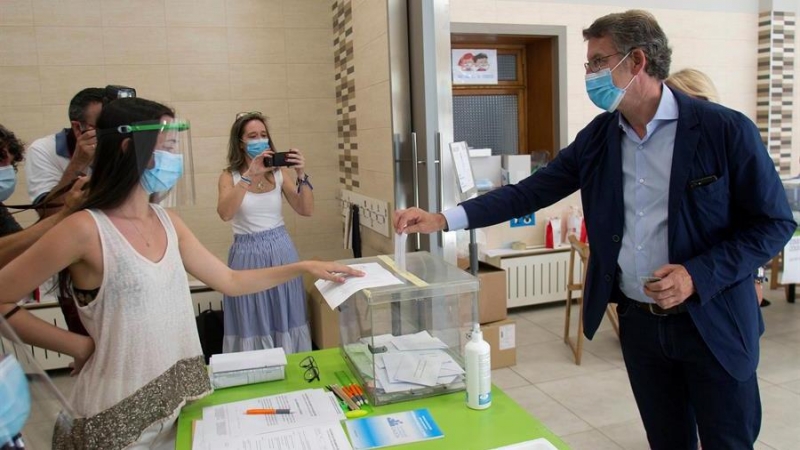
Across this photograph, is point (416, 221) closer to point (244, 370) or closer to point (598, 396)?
point (244, 370)

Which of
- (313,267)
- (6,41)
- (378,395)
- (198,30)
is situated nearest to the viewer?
(378,395)

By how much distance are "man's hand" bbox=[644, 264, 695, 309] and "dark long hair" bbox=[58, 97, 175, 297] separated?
52.0 inches

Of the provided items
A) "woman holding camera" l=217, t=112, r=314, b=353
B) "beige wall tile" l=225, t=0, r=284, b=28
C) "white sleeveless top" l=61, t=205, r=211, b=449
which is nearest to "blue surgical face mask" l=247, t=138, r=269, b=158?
"woman holding camera" l=217, t=112, r=314, b=353

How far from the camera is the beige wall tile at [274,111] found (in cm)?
441

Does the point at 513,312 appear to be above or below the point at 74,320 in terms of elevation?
below

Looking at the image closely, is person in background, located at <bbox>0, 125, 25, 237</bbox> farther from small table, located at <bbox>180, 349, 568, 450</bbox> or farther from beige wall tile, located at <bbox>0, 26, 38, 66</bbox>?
beige wall tile, located at <bbox>0, 26, 38, 66</bbox>

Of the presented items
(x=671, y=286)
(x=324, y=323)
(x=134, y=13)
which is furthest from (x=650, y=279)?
(x=134, y=13)

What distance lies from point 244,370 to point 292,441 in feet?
1.32

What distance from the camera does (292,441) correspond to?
53.7 inches

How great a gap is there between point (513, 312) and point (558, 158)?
3.34 meters

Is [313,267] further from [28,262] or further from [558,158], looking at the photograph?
[558,158]

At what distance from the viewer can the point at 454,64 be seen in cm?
506

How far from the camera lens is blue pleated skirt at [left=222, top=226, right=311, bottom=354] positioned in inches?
128

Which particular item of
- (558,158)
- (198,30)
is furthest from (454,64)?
(558,158)
